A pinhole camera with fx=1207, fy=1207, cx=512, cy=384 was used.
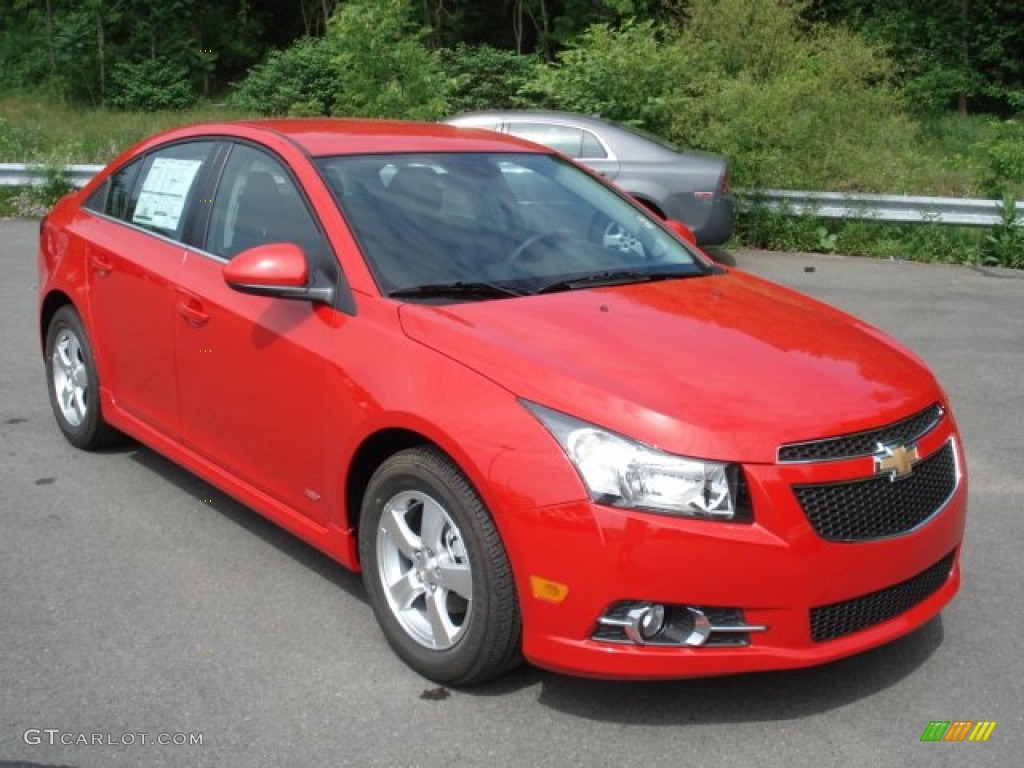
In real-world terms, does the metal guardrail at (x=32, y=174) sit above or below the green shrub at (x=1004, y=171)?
below

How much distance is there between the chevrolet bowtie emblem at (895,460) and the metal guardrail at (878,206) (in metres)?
9.78

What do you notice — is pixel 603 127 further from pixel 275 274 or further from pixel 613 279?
pixel 275 274

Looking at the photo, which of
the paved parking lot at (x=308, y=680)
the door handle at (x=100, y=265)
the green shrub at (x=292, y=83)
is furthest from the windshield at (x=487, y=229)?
the green shrub at (x=292, y=83)

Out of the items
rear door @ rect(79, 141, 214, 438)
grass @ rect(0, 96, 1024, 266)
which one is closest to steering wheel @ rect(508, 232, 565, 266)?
rear door @ rect(79, 141, 214, 438)

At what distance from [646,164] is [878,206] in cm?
267

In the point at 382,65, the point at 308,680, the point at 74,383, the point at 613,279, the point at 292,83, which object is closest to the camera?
the point at 308,680

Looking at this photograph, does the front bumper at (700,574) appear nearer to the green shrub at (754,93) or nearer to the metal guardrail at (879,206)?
the metal guardrail at (879,206)

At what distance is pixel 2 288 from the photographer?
10383 mm

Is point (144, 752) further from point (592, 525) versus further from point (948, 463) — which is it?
point (948, 463)

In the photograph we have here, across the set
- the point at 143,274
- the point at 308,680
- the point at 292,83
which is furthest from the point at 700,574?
the point at 292,83

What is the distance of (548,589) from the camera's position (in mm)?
3246

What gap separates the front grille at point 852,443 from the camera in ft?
10.7

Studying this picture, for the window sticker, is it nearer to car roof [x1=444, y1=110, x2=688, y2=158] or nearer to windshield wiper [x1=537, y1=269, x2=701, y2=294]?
windshield wiper [x1=537, y1=269, x2=701, y2=294]

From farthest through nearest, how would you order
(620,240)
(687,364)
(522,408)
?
(620,240) → (687,364) → (522,408)
